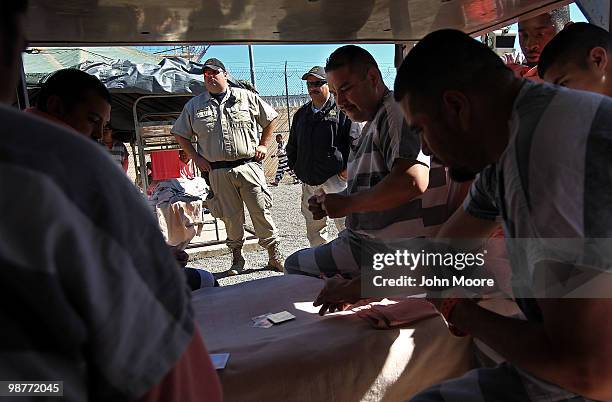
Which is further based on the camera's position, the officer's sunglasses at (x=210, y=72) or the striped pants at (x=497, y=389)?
A: the officer's sunglasses at (x=210, y=72)

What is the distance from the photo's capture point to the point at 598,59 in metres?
2.00

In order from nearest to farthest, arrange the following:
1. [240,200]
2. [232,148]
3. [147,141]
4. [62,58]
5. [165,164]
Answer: [232,148] < [240,200] < [165,164] < [147,141] < [62,58]

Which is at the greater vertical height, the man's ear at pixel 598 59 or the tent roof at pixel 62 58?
the tent roof at pixel 62 58

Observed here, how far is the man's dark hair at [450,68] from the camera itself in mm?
1181

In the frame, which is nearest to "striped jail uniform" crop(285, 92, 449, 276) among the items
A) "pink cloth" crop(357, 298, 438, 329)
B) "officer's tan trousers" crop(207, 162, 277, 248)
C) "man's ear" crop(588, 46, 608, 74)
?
"pink cloth" crop(357, 298, 438, 329)

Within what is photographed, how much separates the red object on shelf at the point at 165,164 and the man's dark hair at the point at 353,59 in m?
4.25

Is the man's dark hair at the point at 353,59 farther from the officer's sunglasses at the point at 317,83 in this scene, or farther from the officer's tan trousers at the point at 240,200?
the officer's tan trousers at the point at 240,200

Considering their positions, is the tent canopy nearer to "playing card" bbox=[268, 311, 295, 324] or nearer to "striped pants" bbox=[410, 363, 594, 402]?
"playing card" bbox=[268, 311, 295, 324]

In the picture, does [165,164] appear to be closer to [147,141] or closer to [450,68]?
[147,141]

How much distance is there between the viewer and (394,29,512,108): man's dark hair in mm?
1181

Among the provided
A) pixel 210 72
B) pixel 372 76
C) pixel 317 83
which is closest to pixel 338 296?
pixel 372 76

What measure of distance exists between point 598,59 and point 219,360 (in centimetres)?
198

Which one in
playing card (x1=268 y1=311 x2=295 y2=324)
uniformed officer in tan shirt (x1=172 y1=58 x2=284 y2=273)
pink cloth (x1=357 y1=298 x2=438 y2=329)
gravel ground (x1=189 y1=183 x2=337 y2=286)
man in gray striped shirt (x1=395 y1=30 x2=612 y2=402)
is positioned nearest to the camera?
man in gray striped shirt (x1=395 y1=30 x2=612 y2=402)

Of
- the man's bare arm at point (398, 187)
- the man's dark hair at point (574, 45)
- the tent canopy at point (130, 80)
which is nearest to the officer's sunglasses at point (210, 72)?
the tent canopy at point (130, 80)
